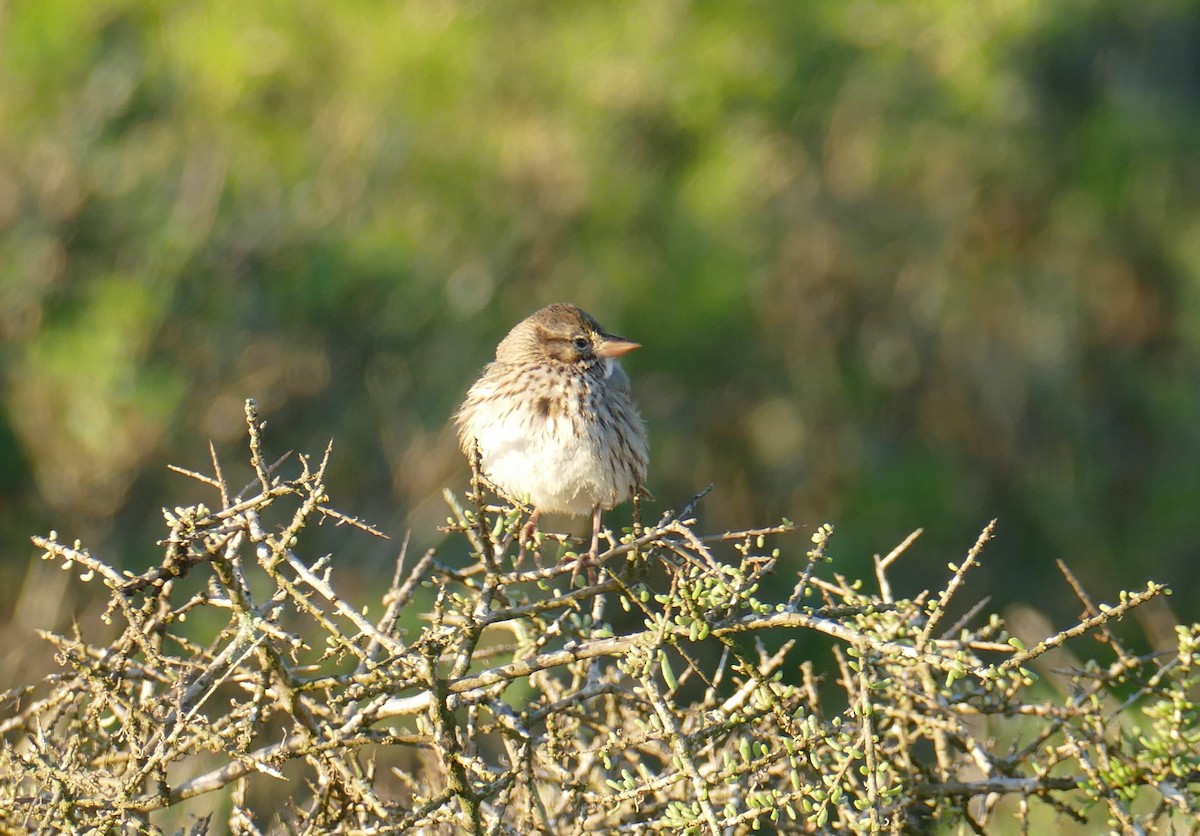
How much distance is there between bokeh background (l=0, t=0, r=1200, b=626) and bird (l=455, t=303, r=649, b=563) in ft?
8.93

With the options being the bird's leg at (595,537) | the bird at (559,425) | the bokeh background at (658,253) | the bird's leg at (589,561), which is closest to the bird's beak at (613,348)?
the bird at (559,425)

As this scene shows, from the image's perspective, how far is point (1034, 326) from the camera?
11414 mm

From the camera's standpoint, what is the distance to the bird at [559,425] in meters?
4.38

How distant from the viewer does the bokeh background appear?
7.71m

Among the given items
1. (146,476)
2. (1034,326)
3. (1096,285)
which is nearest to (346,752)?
(146,476)

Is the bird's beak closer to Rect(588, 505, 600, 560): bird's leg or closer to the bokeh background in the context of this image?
Rect(588, 505, 600, 560): bird's leg

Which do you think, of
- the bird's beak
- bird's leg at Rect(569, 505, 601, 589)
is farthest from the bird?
bird's leg at Rect(569, 505, 601, 589)

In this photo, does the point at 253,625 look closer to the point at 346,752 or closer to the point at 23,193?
the point at 346,752

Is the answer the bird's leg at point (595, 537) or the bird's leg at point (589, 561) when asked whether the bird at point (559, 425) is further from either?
the bird's leg at point (589, 561)

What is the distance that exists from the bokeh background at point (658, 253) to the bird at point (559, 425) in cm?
272

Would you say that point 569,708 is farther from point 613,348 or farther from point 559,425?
point 613,348

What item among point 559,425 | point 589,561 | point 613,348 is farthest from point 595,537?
point 613,348

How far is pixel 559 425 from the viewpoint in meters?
4.44

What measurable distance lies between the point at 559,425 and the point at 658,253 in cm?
562
